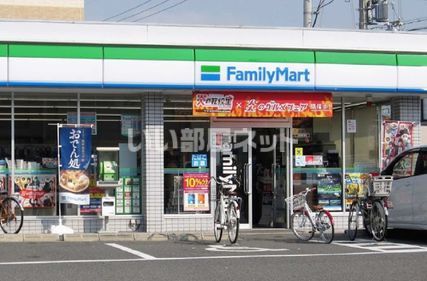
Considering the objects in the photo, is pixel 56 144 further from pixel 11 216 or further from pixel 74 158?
pixel 11 216

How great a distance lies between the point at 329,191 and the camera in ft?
→ 51.2

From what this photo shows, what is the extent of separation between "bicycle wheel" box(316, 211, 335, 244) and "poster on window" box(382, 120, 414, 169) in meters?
3.50

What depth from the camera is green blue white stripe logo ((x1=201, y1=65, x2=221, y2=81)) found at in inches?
559

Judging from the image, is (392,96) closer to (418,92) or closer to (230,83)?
(418,92)

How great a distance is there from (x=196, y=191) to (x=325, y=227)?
3.41 metres

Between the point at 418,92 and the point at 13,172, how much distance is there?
9.32 meters

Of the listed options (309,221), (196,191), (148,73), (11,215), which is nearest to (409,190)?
(309,221)

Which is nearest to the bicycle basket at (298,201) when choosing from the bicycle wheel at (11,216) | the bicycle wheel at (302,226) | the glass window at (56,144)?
the bicycle wheel at (302,226)

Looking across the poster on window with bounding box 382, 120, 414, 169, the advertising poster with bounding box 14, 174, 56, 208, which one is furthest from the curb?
the poster on window with bounding box 382, 120, 414, 169

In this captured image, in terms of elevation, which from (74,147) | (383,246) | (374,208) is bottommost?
(383,246)

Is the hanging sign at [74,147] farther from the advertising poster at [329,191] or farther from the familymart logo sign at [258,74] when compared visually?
the advertising poster at [329,191]

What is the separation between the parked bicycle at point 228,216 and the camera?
40.4ft

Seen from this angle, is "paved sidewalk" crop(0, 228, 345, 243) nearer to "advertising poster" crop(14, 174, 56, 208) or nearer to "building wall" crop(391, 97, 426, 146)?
"advertising poster" crop(14, 174, 56, 208)

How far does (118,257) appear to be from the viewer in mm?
10344
